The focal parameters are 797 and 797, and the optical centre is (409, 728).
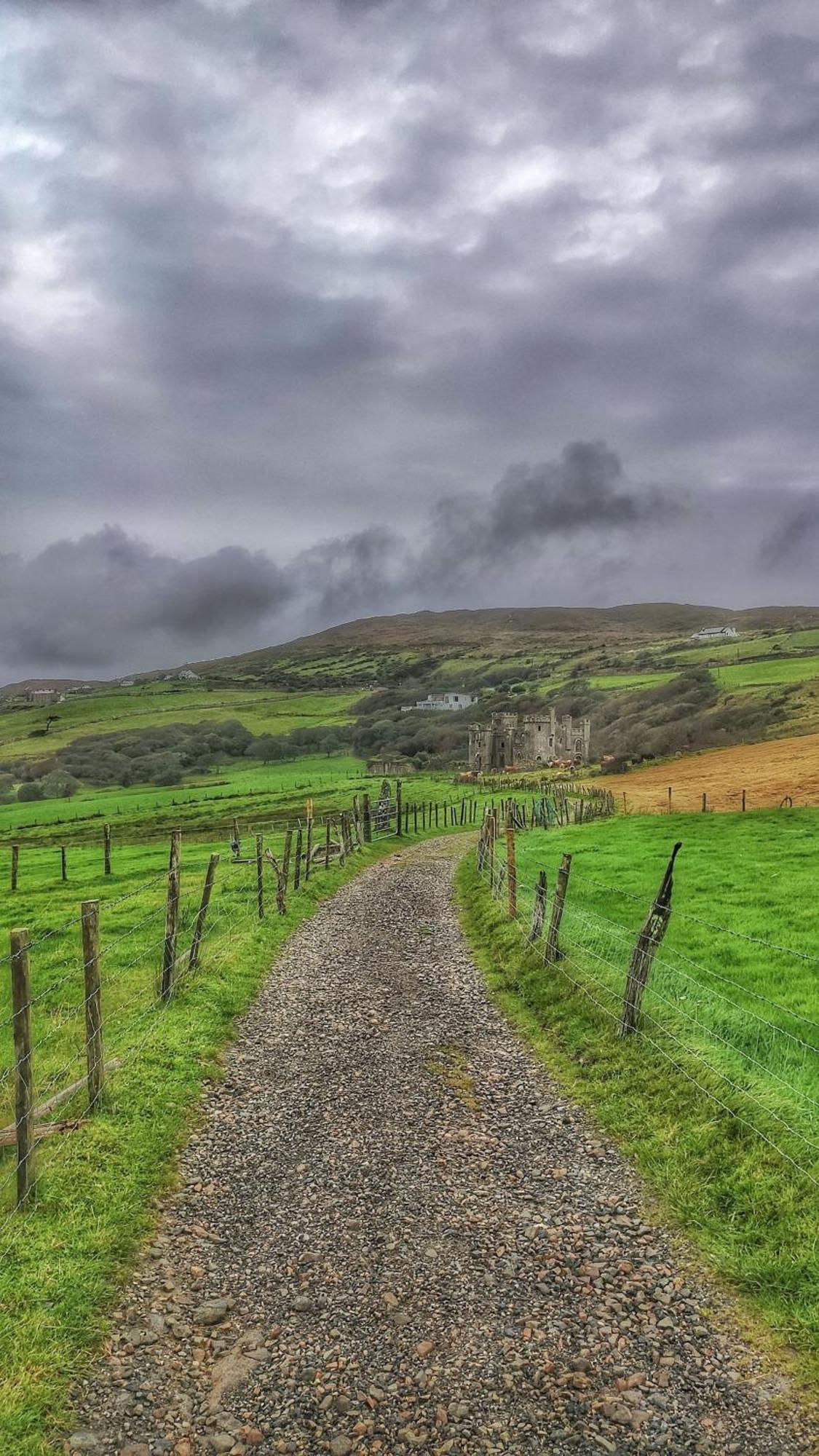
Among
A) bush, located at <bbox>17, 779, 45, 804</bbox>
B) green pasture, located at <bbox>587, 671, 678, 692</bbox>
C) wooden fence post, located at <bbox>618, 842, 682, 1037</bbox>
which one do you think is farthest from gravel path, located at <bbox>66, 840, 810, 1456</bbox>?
green pasture, located at <bbox>587, 671, 678, 692</bbox>

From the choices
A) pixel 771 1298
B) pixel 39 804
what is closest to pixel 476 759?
pixel 39 804

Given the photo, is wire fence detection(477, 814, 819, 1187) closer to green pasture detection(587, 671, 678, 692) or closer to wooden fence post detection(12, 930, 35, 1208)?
wooden fence post detection(12, 930, 35, 1208)

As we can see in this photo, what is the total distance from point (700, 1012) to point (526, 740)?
110 meters

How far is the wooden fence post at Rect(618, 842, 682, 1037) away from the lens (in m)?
10.9

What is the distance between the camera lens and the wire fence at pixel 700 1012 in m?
8.70

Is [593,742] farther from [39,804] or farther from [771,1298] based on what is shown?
[771,1298]

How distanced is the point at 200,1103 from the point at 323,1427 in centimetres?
528

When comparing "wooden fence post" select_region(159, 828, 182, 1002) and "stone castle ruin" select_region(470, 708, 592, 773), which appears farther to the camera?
"stone castle ruin" select_region(470, 708, 592, 773)

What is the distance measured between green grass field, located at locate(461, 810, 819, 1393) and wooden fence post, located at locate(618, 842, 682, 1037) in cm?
24

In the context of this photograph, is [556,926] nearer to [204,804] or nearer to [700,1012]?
[700,1012]

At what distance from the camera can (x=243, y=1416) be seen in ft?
17.4

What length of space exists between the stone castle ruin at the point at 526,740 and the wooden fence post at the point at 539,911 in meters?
101

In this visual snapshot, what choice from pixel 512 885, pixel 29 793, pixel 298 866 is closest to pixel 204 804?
pixel 29 793

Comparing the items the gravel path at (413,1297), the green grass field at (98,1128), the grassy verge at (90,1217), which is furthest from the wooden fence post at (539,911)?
the grassy verge at (90,1217)
